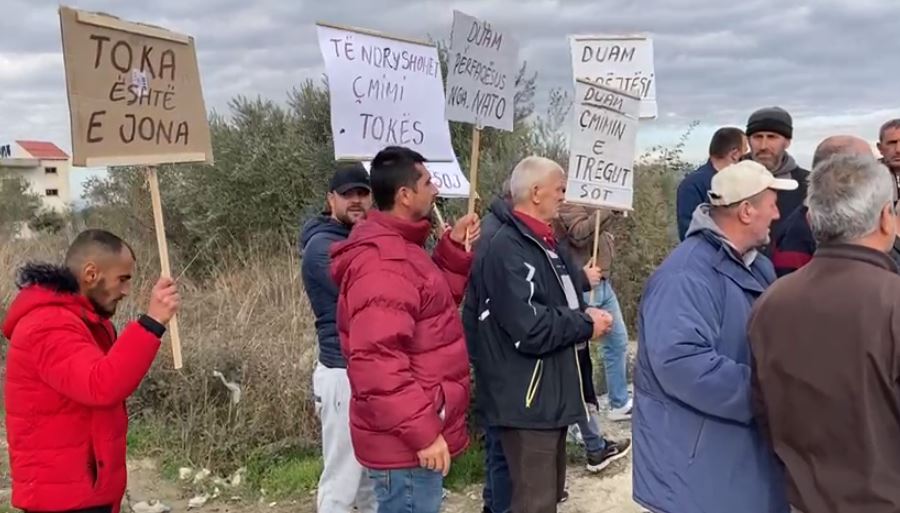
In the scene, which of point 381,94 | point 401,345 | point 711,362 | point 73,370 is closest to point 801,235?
point 711,362

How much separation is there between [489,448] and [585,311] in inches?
41.6

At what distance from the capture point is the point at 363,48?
466 cm

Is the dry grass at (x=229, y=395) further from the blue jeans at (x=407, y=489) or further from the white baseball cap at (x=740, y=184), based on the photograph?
the white baseball cap at (x=740, y=184)

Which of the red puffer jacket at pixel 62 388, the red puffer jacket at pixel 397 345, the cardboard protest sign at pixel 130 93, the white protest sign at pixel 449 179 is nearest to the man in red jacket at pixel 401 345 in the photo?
the red puffer jacket at pixel 397 345

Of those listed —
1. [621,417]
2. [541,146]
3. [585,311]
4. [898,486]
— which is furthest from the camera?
[541,146]

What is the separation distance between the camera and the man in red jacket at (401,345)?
3.09 metres

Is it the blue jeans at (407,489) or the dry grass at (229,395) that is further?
the dry grass at (229,395)

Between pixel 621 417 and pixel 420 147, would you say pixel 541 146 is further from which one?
pixel 420 147

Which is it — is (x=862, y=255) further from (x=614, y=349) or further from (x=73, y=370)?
(x=614, y=349)

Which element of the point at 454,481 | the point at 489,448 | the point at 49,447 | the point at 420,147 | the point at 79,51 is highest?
the point at 79,51

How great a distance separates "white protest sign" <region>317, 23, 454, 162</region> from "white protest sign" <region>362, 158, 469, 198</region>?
33 cm

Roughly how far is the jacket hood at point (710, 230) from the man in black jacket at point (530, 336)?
34.1 inches

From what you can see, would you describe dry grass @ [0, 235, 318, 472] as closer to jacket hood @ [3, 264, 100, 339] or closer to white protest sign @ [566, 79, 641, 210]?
white protest sign @ [566, 79, 641, 210]

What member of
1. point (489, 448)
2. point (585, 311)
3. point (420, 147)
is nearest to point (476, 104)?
point (420, 147)
